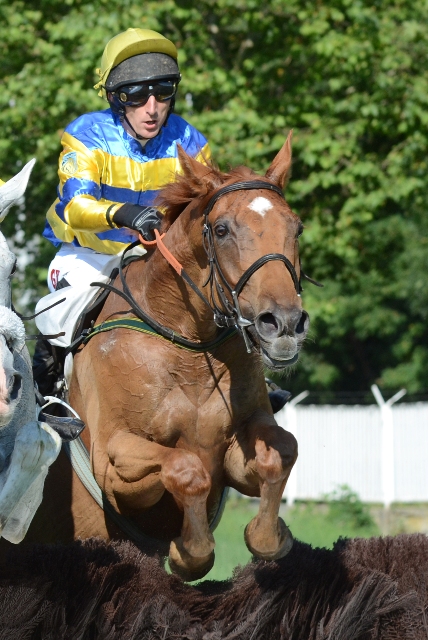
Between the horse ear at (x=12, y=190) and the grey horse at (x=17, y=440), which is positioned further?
the horse ear at (x=12, y=190)

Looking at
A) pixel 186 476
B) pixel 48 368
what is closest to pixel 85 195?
pixel 48 368

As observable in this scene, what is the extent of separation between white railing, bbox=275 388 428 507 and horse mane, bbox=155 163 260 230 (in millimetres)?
10128

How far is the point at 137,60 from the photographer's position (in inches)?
206

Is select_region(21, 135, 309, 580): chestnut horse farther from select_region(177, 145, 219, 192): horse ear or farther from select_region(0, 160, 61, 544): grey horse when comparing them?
select_region(0, 160, 61, 544): grey horse

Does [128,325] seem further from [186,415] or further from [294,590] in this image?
[294,590]

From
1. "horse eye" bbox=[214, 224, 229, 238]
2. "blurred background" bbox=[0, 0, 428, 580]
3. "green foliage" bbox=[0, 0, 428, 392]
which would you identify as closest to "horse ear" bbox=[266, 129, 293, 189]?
"horse eye" bbox=[214, 224, 229, 238]

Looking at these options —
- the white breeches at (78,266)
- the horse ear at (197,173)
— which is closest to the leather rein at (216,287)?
the horse ear at (197,173)

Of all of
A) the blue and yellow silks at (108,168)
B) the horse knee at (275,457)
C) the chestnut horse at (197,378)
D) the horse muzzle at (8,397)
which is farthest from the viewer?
the blue and yellow silks at (108,168)

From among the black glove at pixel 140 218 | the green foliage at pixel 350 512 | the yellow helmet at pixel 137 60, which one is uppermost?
the yellow helmet at pixel 137 60

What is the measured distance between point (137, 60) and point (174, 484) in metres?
2.23

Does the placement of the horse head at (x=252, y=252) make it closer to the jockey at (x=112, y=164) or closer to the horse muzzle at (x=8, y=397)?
the jockey at (x=112, y=164)

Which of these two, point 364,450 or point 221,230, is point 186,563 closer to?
Result: point 221,230

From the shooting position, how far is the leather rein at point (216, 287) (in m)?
4.02

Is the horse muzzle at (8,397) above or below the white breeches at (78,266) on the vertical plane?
above
